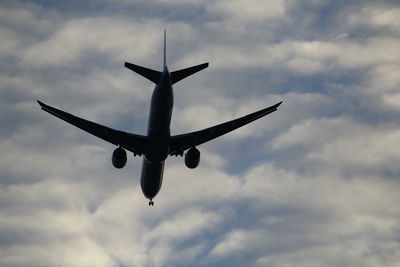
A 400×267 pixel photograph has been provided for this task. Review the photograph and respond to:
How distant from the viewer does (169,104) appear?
4966 centimetres

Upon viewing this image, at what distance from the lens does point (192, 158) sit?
178 feet

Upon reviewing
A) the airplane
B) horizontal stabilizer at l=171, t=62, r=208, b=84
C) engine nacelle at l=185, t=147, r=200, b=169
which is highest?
horizontal stabilizer at l=171, t=62, r=208, b=84

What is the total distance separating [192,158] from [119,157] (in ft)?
20.6

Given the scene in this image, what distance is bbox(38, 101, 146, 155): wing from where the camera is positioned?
51906 millimetres

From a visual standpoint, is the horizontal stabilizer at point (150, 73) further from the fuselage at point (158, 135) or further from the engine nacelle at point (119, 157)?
the engine nacelle at point (119, 157)

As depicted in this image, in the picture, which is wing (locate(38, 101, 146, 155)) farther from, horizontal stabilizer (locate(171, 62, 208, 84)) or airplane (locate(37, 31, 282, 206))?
horizontal stabilizer (locate(171, 62, 208, 84))

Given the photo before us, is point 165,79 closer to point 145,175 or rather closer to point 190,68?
point 190,68

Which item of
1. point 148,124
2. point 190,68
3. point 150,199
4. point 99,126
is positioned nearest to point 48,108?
point 99,126

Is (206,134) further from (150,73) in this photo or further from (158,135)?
(150,73)

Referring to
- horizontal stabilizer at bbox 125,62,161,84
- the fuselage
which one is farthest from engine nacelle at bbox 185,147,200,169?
horizontal stabilizer at bbox 125,62,161,84

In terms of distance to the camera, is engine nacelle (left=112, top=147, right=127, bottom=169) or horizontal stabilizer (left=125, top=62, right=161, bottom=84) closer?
horizontal stabilizer (left=125, top=62, right=161, bottom=84)

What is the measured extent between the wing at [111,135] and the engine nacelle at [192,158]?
12.9 feet

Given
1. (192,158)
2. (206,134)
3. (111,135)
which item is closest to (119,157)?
(111,135)

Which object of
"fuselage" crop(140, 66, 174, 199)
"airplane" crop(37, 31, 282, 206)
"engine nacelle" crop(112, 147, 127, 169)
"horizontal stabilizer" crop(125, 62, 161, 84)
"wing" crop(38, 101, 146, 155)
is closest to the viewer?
"fuselage" crop(140, 66, 174, 199)
